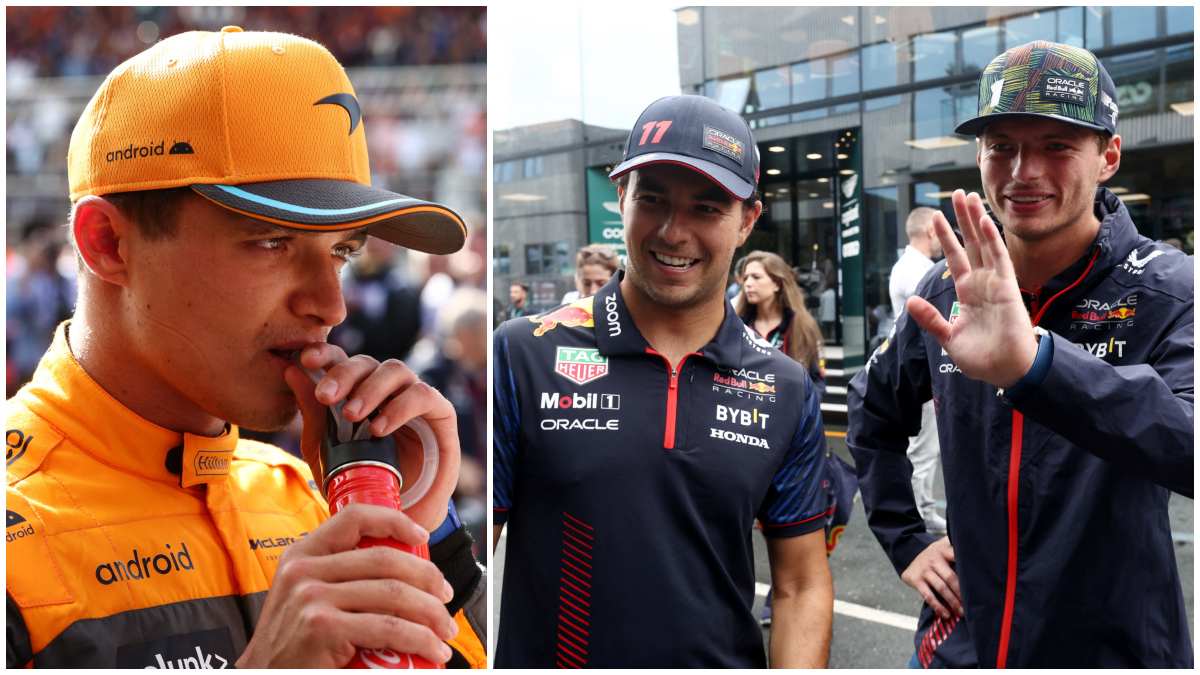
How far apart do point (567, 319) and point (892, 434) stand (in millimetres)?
999

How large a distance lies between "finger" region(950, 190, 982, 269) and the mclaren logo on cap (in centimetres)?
107

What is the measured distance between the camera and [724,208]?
188 centimetres

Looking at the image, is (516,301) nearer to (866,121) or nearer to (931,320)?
(866,121)

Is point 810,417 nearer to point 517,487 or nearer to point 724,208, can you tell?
point 724,208

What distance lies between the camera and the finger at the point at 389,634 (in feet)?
3.42

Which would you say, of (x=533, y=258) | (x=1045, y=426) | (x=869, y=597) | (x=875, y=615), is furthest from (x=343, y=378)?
(x=533, y=258)

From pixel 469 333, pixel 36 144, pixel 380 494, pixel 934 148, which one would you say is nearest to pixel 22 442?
pixel 380 494

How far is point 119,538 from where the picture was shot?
1275 mm

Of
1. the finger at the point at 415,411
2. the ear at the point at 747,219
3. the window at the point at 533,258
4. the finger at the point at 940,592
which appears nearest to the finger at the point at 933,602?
the finger at the point at 940,592

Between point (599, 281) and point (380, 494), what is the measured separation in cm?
515

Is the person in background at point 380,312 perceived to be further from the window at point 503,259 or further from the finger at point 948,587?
the window at point 503,259

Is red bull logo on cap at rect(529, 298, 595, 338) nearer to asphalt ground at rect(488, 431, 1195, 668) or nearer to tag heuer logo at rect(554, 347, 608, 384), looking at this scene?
tag heuer logo at rect(554, 347, 608, 384)

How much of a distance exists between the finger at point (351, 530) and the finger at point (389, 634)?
9 centimetres

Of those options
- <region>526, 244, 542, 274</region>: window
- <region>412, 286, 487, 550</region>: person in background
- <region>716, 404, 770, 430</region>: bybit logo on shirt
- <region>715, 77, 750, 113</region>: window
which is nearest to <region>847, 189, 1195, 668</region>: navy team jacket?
<region>716, 404, 770, 430</region>: bybit logo on shirt
